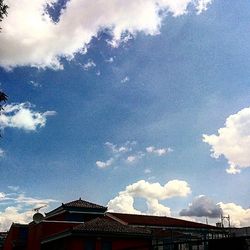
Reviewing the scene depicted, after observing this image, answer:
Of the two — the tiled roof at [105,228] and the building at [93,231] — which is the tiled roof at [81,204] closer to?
the building at [93,231]

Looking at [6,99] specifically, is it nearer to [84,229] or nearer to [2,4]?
[2,4]

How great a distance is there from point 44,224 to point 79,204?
13.5 ft

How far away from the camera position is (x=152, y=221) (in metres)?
46.7

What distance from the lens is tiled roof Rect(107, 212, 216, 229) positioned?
44.8m

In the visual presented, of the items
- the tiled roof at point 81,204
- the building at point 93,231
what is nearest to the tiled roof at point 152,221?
the building at point 93,231

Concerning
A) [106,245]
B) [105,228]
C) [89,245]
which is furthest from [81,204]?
[89,245]

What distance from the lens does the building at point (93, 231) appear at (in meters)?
30.3

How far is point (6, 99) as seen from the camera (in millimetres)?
17562

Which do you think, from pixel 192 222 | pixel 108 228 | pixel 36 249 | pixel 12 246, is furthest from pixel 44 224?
pixel 192 222

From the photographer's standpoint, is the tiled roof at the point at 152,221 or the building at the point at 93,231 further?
the tiled roof at the point at 152,221

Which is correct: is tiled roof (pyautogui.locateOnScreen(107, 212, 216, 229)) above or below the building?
above

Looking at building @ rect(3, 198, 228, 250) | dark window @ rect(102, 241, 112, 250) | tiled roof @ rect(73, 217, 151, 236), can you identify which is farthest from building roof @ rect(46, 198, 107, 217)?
dark window @ rect(102, 241, 112, 250)

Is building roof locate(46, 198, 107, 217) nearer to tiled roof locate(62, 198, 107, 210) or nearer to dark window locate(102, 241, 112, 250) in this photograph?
tiled roof locate(62, 198, 107, 210)

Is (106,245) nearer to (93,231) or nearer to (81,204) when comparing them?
(93,231)
